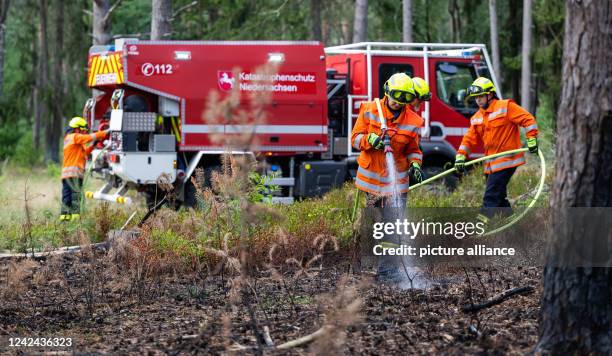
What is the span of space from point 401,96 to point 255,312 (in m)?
2.80

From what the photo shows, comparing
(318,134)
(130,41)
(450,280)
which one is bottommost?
(450,280)

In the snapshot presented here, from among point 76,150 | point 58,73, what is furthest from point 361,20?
point 58,73

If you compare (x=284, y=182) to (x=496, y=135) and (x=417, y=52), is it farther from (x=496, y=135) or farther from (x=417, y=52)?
(x=496, y=135)

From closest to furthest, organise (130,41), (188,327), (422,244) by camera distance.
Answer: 1. (188,327)
2. (422,244)
3. (130,41)

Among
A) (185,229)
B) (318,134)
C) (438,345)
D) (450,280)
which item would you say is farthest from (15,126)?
(438,345)

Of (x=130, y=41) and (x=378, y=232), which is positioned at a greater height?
(x=130, y=41)

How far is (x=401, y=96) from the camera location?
8.93m

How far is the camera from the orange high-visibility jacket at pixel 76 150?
14.9m

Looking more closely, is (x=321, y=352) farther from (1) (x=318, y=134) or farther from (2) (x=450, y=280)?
(1) (x=318, y=134)

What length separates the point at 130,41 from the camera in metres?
14.4

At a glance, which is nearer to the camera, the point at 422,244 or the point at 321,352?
the point at 321,352

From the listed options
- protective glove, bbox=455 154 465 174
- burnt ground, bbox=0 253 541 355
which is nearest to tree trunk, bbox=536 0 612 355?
burnt ground, bbox=0 253 541 355

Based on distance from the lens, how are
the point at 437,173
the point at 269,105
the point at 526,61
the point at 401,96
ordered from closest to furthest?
the point at 401,96
the point at 269,105
the point at 437,173
the point at 526,61

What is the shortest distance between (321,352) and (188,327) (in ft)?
7.17
